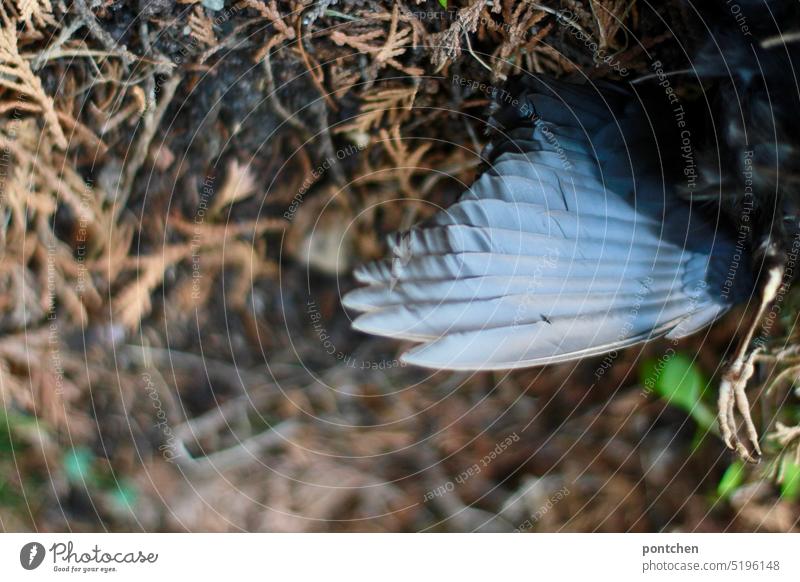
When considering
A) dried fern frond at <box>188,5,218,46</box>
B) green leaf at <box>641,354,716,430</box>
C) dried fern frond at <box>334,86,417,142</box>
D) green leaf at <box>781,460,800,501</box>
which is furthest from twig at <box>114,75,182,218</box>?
green leaf at <box>781,460,800,501</box>

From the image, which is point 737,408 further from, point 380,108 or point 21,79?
point 21,79

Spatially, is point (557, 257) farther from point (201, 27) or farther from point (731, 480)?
point (201, 27)

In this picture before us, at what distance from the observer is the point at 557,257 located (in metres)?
0.64

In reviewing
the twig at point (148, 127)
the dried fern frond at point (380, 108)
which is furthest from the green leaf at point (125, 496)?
the dried fern frond at point (380, 108)

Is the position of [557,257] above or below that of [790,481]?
above

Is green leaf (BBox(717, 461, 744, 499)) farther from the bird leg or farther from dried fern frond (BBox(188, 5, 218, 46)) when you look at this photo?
dried fern frond (BBox(188, 5, 218, 46))

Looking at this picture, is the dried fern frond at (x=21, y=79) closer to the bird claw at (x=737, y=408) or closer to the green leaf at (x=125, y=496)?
the green leaf at (x=125, y=496)

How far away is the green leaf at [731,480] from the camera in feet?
1.97

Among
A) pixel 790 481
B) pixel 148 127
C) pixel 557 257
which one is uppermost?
pixel 148 127

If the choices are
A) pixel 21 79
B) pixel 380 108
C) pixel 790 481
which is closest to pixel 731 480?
pixel 790 481

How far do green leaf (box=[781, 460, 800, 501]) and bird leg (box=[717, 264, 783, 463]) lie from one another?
0.03m

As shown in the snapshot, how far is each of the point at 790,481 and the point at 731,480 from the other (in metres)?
0.05

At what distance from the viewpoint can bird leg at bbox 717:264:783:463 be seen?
601mm

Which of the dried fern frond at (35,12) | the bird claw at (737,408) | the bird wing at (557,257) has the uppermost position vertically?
the dried fern frond at (35,12)
